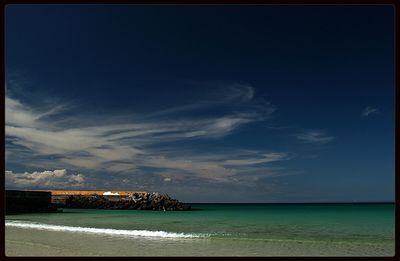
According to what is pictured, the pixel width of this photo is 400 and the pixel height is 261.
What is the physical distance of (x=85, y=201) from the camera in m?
69.9

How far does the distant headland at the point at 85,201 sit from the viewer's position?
48719 millimetres

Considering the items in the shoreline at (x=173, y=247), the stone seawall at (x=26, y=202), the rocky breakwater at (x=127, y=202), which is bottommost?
the rocky breakwater at (x=127, y=202)

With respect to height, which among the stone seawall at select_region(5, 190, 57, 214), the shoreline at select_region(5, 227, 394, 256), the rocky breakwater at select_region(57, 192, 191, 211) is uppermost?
the shoreline at select_region(5, 227, 394, 256)

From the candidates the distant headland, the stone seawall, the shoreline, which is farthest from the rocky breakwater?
the shoreline

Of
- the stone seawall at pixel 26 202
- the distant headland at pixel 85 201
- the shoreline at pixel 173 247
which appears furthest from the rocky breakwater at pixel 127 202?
the shoreline at pixel 173 247

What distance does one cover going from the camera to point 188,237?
768 inches

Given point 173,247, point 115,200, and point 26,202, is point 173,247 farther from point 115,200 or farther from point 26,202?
point 115,200

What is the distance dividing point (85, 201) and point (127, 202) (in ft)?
34.4

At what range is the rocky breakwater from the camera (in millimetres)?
60253

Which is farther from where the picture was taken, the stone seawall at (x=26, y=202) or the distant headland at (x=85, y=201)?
the distant headland at (x=85, y=201)

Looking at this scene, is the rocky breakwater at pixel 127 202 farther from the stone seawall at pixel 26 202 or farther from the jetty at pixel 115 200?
the stone seawall at pixel 26 202

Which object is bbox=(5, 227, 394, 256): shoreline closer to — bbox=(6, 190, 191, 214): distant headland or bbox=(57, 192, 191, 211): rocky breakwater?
bbox=(6, 190, 191, 214): distant headland

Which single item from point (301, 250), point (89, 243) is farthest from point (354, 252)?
point (89, 243)
